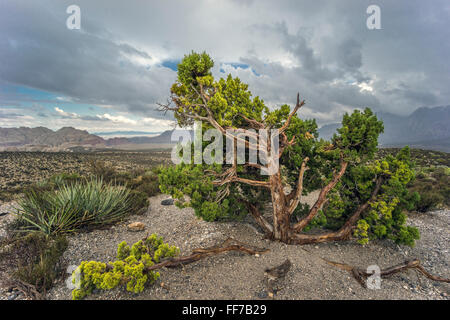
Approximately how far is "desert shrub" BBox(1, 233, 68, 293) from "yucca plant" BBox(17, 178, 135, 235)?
1.87 ft

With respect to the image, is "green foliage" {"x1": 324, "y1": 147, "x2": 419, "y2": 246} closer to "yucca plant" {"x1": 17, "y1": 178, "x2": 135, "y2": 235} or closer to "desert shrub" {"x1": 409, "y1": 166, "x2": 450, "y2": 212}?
"desert shrub" {"x1": 409, "y1": 166, "x2": 450, "y2": 212}

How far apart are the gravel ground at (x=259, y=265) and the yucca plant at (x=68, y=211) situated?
449 mm

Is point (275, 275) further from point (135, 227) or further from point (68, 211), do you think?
point (68, 211)

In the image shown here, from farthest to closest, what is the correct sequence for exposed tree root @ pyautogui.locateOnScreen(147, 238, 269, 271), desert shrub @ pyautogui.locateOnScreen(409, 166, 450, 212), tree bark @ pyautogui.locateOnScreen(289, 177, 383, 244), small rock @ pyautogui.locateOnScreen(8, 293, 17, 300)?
desert shrub @ pyautogui.locateOnScreen(409, 166, 450, 212) < tree bark @ pyautogui.locateOnScreen(289, 177, 383, 244) < exposed tree root @ pyautogui.locateOnScreen(147, 238, 269, 271) < small rock @ pyautogui.locateOnScreen(8, 293, 17, 300)

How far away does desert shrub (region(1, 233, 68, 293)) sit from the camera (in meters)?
3.71

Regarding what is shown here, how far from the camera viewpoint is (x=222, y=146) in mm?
5473

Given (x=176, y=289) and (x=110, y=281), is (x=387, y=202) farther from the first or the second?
(x=110, y=281)

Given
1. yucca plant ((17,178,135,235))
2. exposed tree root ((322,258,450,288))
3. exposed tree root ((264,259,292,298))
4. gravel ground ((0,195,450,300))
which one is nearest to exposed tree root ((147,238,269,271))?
gravel ground ((0,195,450,300))

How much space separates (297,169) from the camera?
19.2 feet

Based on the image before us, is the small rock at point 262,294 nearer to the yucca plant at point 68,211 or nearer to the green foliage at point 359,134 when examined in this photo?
the green foliage at point 359,134

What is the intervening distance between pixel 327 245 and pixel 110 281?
5.11 m
